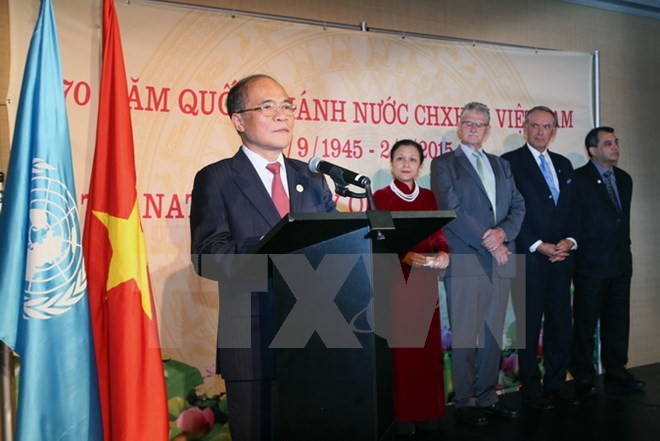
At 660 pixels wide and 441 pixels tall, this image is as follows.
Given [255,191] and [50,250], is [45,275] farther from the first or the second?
[255,191]

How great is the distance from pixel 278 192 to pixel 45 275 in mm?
1057

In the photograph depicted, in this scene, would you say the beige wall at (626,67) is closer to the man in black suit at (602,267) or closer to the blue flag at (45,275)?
the man in black suit at (602,267)

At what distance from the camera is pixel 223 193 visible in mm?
2344

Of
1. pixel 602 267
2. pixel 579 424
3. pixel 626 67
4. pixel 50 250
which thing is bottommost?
pixel 579 424

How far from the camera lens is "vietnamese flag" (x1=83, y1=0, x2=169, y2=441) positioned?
3059 mm

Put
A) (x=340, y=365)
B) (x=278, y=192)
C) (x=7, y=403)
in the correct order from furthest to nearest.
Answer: (x=7, y=403) < (x=278, y=192) < (x=340, y=365)

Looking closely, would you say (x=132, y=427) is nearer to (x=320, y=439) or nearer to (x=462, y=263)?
(x=320, y=439)

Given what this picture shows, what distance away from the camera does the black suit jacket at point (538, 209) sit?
4.60 metres

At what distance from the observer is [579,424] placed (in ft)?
13.6

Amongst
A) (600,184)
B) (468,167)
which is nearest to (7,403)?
(468,167)

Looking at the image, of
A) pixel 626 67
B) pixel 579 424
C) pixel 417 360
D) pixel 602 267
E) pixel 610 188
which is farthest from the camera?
pixel 626 67

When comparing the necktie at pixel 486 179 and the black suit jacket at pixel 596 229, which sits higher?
the necktie at pixel 486 179

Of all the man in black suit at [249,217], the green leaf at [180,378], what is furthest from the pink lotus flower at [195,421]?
the man in black suit at [249,217]

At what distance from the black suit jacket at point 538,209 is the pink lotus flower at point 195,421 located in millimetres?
2137
